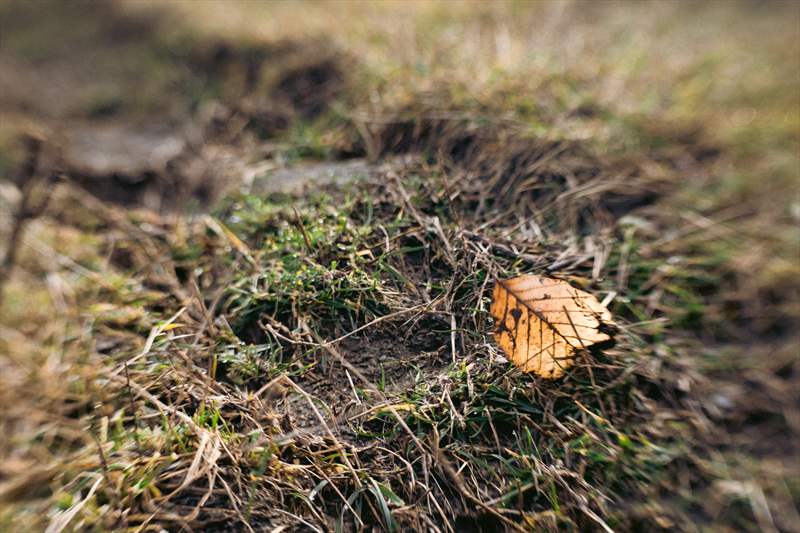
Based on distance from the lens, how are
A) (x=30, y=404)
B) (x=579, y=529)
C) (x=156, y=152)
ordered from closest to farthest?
1. (x=579, y=529)
2. (x=30, y=404)
3. (x=156, y=152)

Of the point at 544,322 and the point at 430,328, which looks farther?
the point at 430,328

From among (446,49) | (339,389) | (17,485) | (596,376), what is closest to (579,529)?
(596,376)

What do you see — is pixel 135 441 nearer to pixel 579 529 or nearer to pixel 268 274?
pixel 268 274

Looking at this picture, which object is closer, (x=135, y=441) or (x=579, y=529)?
(x=579, y=529)

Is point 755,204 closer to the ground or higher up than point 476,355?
higher up
